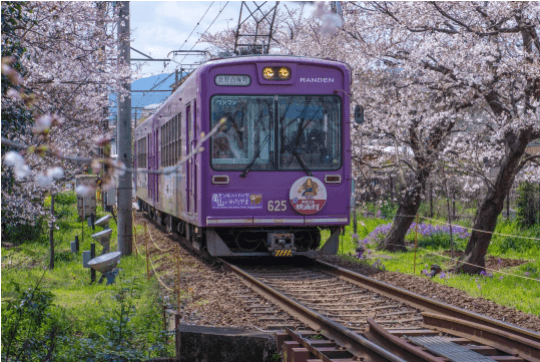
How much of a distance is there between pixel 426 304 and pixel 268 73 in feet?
15.1

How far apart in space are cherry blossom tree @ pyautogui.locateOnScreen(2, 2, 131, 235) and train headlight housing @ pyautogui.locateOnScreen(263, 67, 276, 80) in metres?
2.43

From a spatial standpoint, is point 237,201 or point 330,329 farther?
point 237,201

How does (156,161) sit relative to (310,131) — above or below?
below

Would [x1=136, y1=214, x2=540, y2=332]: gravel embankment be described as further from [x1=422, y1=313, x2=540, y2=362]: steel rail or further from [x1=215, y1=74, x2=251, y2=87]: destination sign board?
[x1=215, y1=74, x2=251, y2=87]: destination sign board

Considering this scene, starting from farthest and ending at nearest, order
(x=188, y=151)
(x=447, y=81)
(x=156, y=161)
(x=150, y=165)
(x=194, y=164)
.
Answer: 1. (x=150, y=165)
2. (x=156, y=161)
3. (x=447, y=81)
4. (x=188, y=151)
5. (x=194, y=164)

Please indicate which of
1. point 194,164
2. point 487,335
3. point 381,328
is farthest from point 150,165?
point 487,335

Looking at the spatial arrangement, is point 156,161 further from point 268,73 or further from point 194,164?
point 268,73

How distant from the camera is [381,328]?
555 centimetres

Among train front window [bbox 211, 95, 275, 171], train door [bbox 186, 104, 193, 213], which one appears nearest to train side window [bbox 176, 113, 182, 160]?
train door [bbox 186, 104, 193, 213]

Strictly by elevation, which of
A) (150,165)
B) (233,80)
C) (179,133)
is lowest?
(150,165)

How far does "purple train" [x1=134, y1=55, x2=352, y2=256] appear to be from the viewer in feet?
32.8

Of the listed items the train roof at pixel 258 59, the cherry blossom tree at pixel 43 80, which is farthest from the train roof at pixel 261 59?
the cherry blossom tree at pixel 43 80

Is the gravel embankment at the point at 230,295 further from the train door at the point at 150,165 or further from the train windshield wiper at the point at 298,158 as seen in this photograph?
the train door at the point at 150,165

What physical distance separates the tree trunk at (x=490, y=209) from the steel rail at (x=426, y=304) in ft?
9.27
